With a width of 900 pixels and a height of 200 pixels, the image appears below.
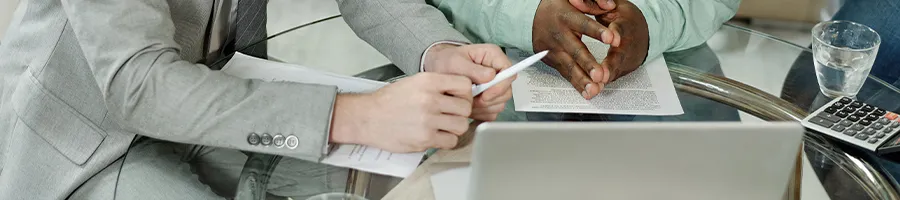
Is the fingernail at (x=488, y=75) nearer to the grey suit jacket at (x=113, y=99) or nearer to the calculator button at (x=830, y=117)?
the grey suit jacket at (x=113, y=99)

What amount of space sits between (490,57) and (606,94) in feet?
0.59

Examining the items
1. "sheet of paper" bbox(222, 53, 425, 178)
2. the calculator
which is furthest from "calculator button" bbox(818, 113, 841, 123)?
"sheet of paper" bbox(222, 53, 425, 178)

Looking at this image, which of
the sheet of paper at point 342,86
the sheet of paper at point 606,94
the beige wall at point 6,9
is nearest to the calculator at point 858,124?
the sheet of paper at point 606,94

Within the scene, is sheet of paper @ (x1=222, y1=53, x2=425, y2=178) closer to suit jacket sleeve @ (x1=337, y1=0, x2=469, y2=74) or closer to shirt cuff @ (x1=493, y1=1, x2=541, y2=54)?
suit jacket sleeve @ (x1=337, y1=0, x2=469, y2=74)

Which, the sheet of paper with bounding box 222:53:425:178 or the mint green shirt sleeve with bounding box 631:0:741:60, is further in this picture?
the mint green shirt sleeve with bounding box 631:0:741:60

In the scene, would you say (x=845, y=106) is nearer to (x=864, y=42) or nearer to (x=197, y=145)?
(x=864, y=42)

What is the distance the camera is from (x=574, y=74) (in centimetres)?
120

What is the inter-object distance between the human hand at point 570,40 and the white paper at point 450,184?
23cm

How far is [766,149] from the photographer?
794mm

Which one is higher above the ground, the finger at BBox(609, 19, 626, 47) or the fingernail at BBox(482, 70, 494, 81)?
the fingernail at BBox(482, 70, 494, 81)

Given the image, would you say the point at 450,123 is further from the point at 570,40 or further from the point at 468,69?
the point at 570,40

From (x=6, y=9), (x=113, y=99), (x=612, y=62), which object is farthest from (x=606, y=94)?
(x=6, y=9)

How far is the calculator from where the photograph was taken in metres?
1.11

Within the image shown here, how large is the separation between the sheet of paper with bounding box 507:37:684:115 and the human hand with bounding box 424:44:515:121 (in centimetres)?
7
